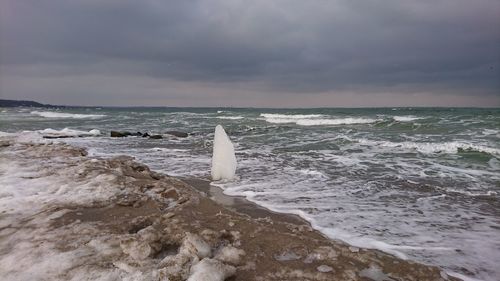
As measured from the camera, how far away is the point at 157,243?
3.69 m

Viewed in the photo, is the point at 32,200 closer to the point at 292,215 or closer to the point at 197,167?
the point at 292,215

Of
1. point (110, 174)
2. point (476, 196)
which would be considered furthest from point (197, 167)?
→ point (476, 196)

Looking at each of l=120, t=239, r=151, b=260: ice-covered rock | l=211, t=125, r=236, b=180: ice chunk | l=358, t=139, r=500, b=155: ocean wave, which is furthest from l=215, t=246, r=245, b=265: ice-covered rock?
l=358, t=139, r=500, b=155: ocean wave

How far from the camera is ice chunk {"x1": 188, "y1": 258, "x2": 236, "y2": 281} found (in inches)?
115

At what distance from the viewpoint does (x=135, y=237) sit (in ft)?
12.2

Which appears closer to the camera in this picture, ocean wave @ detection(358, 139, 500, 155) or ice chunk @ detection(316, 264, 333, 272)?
ice chunk @ detection(316, 264, 333, 272)

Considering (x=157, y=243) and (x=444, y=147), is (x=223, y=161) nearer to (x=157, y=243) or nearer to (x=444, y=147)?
(x=157, y=243)

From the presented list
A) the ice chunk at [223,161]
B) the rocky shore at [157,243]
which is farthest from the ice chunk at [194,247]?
the ice chunk at [223,161]

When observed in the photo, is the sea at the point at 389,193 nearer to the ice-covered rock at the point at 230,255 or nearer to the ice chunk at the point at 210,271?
the ice-covered rock at the point at 230,255

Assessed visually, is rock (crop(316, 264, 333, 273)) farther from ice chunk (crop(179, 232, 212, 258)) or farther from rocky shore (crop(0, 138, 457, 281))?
ice chunk (crop(179, 232, 212, 258))

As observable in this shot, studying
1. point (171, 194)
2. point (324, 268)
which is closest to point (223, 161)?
point (171, 194)

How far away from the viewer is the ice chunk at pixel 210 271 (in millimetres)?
2918

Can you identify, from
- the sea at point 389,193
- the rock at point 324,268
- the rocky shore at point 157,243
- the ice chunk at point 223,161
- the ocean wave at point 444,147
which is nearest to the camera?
the rocky shore at point 157,243

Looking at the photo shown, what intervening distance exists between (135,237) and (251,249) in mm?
1107
